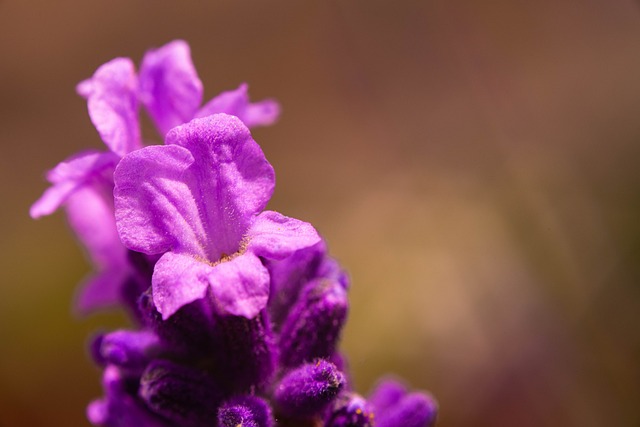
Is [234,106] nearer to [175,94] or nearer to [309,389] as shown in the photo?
[175,94]

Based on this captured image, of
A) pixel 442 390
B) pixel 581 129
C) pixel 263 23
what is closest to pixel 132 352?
pixel 442 390

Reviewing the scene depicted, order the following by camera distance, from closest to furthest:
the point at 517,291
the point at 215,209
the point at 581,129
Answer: the point at 215,209 → the point at 517,291 → the point at 581,129

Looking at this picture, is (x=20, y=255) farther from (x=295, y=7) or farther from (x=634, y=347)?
(x=634, y=347)

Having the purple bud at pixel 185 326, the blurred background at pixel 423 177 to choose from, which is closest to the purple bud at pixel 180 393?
the purple bud at pixel 185 326

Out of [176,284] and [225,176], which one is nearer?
[176,284]

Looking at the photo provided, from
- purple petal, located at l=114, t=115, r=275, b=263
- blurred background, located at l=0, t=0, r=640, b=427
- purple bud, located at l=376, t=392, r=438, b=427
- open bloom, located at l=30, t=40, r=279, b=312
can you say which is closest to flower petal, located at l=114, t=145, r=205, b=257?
purple petal, located at l=114, t=115, r=275, b=263

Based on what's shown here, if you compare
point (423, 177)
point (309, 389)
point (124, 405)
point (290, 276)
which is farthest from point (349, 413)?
point (423, 177)

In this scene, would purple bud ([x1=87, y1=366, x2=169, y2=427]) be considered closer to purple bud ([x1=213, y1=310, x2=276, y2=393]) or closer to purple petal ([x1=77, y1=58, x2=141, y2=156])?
purple bud ([x1=213, y1=310, x2=276, y2=393])
